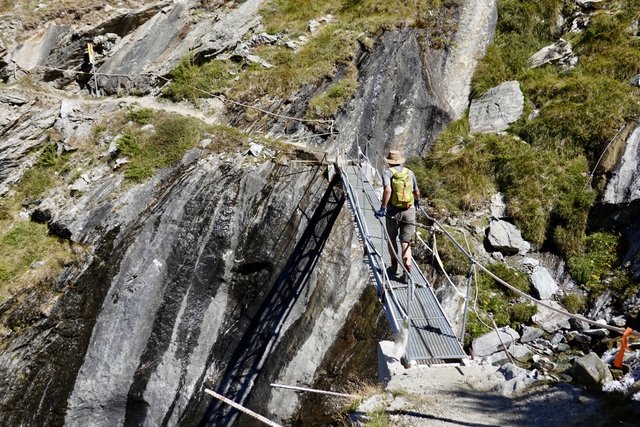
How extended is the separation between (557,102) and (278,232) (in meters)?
8.50

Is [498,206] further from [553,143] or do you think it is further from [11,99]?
[11,99]

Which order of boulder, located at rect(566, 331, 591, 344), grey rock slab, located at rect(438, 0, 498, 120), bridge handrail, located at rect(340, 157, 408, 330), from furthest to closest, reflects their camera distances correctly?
grey rock slab, located at rect(438, 0, 498, 120) → boulder, located at rect(566, 331, 591, 344) → bridge handrail, located at rect(340, 157, 408, 330)

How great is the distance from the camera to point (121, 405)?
9328 mm

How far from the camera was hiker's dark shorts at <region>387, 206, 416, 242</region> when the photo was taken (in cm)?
680

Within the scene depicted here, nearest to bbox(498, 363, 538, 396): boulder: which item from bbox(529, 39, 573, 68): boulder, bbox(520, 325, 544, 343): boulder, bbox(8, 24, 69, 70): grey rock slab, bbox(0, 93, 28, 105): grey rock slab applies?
bbox(520, 325, 544, 343): boulder

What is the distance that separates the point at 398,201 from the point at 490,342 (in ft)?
11.8

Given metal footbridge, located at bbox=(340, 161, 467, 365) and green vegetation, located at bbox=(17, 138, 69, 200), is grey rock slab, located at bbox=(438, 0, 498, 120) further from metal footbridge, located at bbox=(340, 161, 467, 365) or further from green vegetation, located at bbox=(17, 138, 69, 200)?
green vegetation, located at bbox=(17, 138, 69, 200)

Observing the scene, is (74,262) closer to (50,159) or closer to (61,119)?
(50,159)

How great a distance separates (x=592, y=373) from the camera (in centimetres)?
496

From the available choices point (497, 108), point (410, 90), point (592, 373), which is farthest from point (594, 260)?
point (410, 90)

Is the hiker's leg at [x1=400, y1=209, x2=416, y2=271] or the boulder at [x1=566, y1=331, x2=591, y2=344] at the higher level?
the hiker's leg at [x1=400, y1=209, x2=416, y2=271]

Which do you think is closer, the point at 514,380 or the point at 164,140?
the point at 514,380

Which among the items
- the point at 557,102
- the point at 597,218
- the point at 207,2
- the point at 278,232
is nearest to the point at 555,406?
the point at 597,218

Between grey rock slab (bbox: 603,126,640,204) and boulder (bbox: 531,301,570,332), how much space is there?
9.97ft
